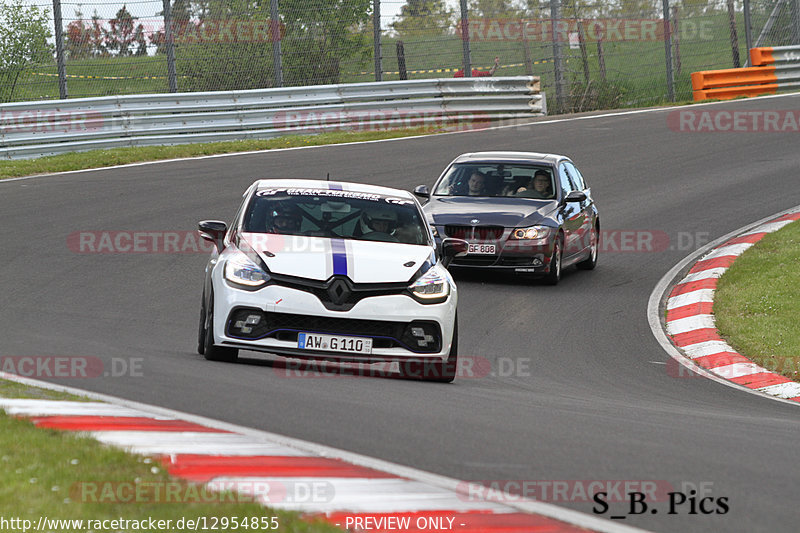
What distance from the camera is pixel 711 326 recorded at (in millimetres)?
11875

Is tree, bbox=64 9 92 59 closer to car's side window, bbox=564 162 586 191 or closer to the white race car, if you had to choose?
car's side window, bbox=564 162 586 191

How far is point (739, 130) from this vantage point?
27.1m

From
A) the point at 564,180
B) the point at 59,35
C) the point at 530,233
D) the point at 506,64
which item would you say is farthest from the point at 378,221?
the point at 506,64

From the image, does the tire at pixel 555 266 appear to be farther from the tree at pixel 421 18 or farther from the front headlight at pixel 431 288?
the tree at pixel 421 18

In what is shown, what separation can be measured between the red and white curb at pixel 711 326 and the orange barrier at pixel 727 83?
51.2ft

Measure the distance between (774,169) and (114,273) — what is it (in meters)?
14.1

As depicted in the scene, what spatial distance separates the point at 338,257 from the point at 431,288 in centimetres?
74

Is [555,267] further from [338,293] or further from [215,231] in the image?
[338,293]

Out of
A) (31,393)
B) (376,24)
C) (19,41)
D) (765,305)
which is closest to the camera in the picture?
(31,393)

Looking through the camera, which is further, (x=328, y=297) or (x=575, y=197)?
(x=575, y=197)

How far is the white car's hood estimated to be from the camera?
8.51 m

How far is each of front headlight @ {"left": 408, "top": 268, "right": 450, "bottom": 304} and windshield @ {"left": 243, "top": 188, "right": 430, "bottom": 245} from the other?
630 millimetres

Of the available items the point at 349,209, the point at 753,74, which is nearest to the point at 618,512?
the point at 349,209

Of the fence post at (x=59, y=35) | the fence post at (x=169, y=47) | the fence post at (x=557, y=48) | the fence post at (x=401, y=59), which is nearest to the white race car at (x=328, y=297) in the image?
the fence post at (x=59, y=35)
